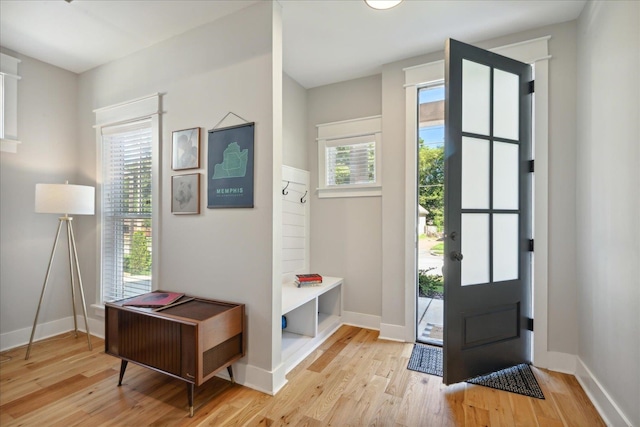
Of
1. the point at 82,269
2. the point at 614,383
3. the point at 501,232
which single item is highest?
the point at 501,232

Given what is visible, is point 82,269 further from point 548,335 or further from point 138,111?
point 548,335

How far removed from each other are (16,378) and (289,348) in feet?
6.47

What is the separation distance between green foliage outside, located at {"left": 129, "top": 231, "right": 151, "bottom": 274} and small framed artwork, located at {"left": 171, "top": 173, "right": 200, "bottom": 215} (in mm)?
602

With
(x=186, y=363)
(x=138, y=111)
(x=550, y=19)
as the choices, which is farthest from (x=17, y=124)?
(x=550, y=19)

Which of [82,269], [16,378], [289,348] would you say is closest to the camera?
[16,378]

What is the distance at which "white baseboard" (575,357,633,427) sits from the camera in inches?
59.5

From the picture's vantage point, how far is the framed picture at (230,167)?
2009 millimetres

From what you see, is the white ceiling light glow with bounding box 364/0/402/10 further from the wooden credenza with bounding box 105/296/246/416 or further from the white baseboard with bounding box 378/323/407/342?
the white baseboard with bounding box 378/323/407/342

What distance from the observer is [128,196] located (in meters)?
2.75

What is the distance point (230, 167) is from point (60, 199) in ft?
5.16

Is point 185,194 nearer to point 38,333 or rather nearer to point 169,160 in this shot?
point 169,160

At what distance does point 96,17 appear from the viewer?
2146 millimetres

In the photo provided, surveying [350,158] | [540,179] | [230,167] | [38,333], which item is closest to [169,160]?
[230,167]

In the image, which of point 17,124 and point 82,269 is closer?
point 17,124
